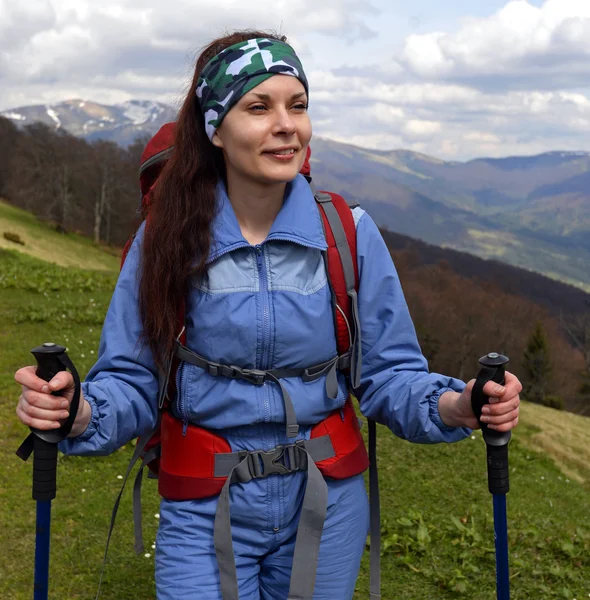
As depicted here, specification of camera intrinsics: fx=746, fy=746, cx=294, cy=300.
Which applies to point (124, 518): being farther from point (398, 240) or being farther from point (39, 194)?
point (398, 240)

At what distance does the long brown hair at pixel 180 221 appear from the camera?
284cm

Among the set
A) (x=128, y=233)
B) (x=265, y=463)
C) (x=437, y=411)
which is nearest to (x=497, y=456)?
(x=437, y=411)

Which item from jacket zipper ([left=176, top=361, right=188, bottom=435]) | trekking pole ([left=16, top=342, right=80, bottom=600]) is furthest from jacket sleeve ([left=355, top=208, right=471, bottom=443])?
trekking pole ([left=16, top=342, right=80, bottom=600])

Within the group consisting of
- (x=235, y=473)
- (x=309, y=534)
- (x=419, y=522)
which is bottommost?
(x=419, y=522)

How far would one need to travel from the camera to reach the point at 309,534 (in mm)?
2912

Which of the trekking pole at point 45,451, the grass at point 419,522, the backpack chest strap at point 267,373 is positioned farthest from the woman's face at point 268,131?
the grass at point 419,522

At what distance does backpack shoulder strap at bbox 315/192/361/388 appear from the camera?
2963 mm

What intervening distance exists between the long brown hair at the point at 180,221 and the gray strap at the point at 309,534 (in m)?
0.75

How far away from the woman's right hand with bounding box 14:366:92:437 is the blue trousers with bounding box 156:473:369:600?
699 millimetres

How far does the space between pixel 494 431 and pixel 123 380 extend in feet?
4.66

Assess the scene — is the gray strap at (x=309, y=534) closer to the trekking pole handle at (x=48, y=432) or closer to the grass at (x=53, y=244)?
the trekking pole handle at (x=48, y=432)

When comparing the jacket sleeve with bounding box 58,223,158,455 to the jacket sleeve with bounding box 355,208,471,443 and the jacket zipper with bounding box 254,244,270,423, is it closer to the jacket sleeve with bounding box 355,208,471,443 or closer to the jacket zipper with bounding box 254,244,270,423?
the jacket zipper with bounding box 254,244,270,423

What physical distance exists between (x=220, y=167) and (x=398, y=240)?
607 ft

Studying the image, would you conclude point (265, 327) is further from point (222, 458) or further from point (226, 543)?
point (226, 543)
